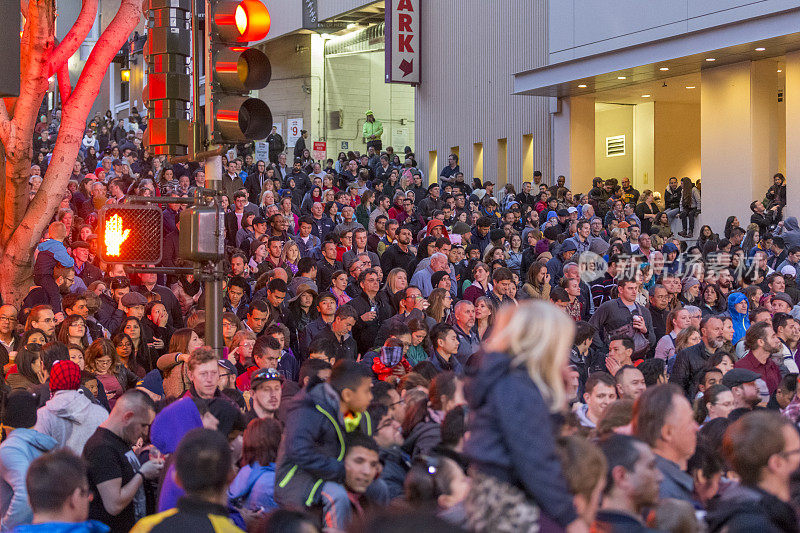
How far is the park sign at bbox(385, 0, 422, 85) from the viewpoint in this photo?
104 ft

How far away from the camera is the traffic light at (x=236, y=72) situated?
5.87 metres

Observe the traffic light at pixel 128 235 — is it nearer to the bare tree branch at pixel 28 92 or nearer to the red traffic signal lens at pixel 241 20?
the red traffic signal lens at pixel 241 20

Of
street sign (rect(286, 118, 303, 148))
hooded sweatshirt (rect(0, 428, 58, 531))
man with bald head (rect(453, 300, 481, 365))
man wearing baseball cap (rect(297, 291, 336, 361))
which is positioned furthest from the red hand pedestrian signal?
street sign (rect(286, 118, 303, 148))

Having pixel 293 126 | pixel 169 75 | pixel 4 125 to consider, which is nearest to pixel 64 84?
pixel 4 125

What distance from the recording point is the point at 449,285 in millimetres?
12594

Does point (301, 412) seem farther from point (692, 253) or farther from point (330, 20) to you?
point (330, 20)

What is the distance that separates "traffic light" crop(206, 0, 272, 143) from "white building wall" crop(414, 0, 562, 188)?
21677 millimetres

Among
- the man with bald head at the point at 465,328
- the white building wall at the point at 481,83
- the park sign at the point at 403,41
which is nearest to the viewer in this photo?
the man with bald head at the point at 465,328

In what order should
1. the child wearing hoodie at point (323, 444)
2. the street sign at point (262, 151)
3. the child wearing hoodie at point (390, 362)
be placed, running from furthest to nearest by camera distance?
1. the street sign at point (262, 151)
2. the child wearing hoodie at point (390, 362)
3. the child wearing hoodie at point (323, 444)

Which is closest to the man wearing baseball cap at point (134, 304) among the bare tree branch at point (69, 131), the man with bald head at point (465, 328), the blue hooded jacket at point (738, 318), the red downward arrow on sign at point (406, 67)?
the bare tree branch at point (69, 131)

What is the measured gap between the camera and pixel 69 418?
6.39 metres

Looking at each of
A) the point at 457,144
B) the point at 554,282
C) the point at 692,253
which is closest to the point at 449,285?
the point at 554,282

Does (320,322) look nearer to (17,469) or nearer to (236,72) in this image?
(236,72)

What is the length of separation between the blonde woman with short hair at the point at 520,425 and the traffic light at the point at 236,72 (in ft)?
8.56
